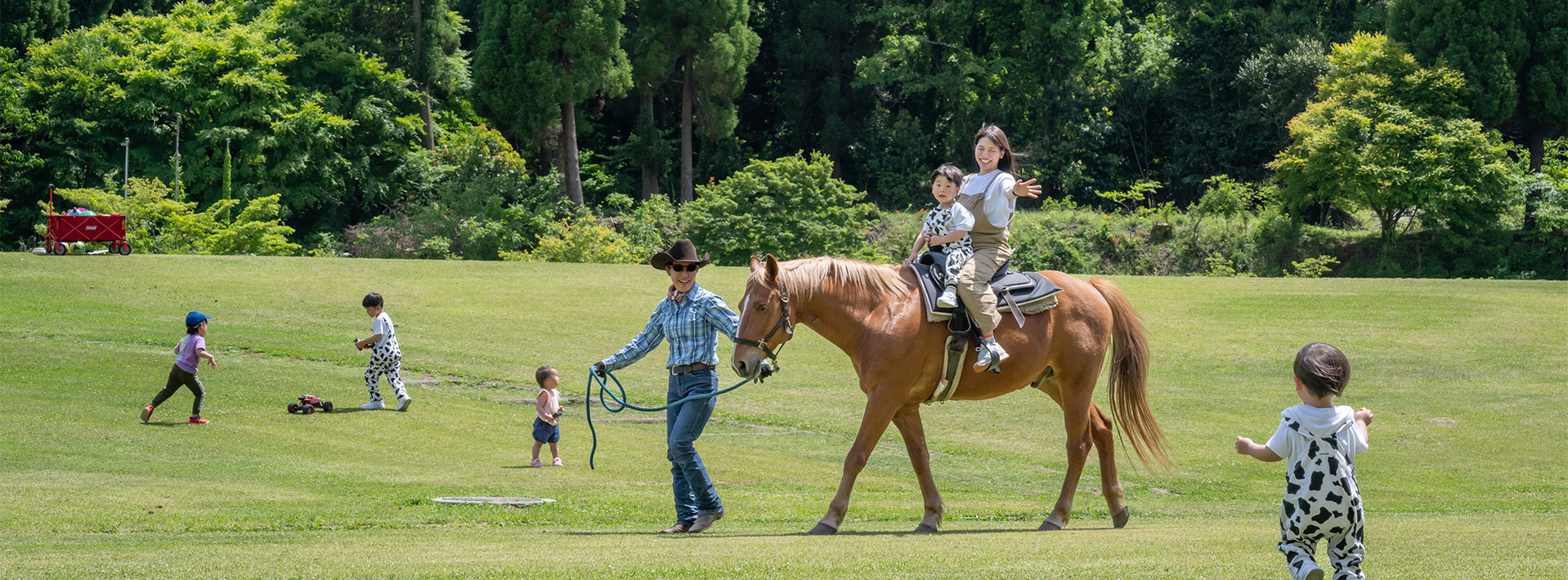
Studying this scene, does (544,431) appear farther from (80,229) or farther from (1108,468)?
(80,229)

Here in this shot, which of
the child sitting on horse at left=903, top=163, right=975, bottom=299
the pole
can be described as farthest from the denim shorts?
the pole

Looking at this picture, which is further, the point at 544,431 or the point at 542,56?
the point at 542,56

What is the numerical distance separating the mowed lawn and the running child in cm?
40

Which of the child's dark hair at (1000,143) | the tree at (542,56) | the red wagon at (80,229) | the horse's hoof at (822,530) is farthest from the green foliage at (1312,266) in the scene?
the horse's hoof at (822,530)

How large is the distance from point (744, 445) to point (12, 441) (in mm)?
8216

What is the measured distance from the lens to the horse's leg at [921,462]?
30.4 feet

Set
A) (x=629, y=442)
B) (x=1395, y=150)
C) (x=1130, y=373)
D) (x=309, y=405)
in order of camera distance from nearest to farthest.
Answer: (x=1130, y=373), (x=629, y=442), (x=309, y=405), (x=1395, y=150)

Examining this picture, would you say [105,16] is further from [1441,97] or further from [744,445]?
[1441,97]

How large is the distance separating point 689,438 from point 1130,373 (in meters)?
4.30

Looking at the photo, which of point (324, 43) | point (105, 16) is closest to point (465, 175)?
point (324, 43)

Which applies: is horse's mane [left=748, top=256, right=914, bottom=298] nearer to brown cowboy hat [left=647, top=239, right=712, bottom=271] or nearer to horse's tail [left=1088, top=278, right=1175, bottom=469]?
brown cowboy hat [left=647, top=239, right=712, bottom=271]

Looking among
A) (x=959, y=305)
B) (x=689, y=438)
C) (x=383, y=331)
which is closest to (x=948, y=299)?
(x=959, y=305)

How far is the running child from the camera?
43.0ft

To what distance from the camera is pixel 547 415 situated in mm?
13109
